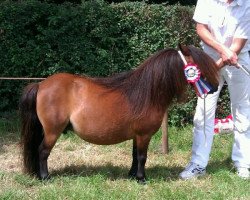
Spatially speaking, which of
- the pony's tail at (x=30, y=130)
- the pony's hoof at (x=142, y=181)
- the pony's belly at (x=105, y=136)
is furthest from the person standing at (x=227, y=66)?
the pony's tail at (x=30, y=130)

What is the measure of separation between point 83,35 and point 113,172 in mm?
2403

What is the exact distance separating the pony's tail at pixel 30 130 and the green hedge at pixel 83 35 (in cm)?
212

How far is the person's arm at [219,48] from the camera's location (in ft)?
14.2

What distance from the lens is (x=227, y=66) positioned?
466cm

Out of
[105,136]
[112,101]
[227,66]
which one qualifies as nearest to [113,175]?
[105,136]

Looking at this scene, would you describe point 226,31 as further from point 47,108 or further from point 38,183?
point 38,183

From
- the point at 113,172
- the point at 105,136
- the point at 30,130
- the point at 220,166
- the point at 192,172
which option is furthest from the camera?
the point at 220,166

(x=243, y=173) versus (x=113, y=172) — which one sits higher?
(x=243, y=173)

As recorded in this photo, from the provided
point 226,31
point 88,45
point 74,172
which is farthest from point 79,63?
point 226,31

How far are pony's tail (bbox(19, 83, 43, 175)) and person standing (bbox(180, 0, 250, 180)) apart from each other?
5.23ft

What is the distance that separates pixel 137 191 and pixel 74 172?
3.01ft

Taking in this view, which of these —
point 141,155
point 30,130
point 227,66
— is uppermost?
point 227,66

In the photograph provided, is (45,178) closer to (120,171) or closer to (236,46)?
(120,171)

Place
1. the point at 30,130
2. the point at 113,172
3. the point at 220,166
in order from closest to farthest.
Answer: the point at 30,130 < the point at 113,172 < the point at 220,166
